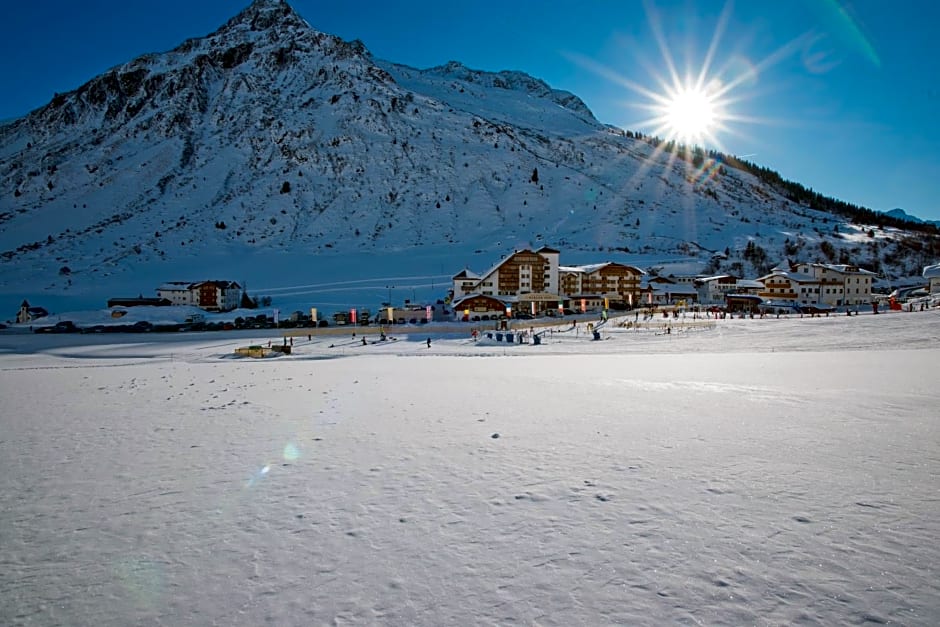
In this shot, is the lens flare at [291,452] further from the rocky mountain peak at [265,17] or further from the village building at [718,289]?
the rocky mountain peak at [265,17]

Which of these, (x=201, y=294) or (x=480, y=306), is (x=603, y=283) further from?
(x=201, y=294)

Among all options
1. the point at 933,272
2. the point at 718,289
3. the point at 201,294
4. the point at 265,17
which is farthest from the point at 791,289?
the point at 265,17

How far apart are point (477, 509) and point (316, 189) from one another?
114 m

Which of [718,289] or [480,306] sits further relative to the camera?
[718,289]

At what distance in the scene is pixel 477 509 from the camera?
567 centimetres

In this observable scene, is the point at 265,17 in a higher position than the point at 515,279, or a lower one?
higher

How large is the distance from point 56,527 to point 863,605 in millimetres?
7947

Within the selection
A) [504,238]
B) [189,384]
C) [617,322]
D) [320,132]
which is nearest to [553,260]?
[617,322]

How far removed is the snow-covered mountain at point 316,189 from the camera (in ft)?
289

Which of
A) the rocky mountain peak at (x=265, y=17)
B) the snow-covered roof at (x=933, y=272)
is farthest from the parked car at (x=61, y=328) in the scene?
the rocky mountain peak at (x=265, y=17)

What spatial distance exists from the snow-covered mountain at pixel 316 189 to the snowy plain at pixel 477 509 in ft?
234

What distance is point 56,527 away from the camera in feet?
17.5

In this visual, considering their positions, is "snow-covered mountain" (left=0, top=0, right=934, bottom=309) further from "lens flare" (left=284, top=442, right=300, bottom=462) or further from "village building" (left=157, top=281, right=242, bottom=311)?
"lens flare" (left=284, top=442, right=300, bottom=462)

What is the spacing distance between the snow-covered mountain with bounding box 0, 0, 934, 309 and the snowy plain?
7133cm
